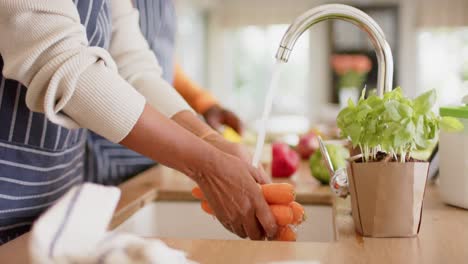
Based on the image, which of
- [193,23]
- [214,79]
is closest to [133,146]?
[193,23]

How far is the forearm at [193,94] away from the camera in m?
2.12

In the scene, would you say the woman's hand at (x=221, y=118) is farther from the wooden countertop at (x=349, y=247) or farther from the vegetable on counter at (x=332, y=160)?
the wooden countertop at (x=349, y=247)

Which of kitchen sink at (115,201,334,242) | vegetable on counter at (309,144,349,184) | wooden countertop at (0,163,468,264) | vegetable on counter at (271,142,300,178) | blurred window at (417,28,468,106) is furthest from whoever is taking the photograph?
blurred window at (417,28,468,106)

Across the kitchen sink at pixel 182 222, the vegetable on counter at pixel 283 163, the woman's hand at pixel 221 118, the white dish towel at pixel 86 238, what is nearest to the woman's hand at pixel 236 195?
the white dish towel at pixel 86 238

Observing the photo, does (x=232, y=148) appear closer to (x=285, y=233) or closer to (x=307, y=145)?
(x=285, y=233)

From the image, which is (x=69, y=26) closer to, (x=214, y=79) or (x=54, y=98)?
(x=54, y=98)

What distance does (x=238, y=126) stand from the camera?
6.72ft

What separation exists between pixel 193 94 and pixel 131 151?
51 cm

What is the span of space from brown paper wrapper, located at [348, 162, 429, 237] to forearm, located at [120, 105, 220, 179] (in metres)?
0.22

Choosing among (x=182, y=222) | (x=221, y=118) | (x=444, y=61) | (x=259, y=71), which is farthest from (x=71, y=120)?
(x=259, y=71)

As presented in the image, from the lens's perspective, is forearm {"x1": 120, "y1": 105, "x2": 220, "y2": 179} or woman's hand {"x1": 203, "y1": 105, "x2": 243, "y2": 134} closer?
forearm {"x1": 120, "y1": 105, "x2": 220, "y2": 179}

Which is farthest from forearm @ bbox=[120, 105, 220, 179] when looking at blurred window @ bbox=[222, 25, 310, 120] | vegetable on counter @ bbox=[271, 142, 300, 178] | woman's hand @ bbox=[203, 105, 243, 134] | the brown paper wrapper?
blurred window @ bbox=[222, 25, 310, 120]

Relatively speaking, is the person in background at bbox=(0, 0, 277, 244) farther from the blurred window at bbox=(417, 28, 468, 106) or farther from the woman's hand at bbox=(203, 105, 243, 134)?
the blurred window at bbox=(417, 28, 468, 106)

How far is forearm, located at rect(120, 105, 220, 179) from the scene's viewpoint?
0.92 meters
